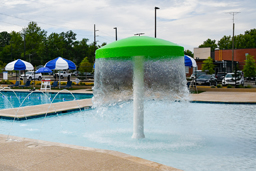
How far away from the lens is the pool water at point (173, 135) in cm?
604

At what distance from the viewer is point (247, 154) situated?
6.42 metres

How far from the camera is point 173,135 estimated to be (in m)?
8.23

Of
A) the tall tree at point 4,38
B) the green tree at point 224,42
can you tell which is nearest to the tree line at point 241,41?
the green tree at point 224,42

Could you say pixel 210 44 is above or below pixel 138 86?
above

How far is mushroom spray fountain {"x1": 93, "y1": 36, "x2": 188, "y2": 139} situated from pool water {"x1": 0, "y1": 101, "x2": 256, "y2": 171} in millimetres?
736

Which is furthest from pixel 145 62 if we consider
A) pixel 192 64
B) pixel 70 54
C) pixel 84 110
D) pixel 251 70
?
pixel 70 54

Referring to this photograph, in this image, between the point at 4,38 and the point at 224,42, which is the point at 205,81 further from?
the point at 4,38

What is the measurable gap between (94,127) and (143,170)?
5506 millimetres

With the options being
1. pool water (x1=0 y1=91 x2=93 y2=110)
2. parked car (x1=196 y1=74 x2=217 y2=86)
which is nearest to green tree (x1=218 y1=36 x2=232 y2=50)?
parked car (x1=196 y1=74 x2=217 y2=86)

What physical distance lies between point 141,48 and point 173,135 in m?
3.17

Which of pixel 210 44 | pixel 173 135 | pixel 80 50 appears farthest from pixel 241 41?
pixel 173 135

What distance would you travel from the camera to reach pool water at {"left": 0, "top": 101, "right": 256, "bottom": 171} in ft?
19.8

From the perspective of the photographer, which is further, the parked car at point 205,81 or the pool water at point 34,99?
the parked car at point 205,81

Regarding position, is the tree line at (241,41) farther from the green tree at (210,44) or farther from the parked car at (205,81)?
the parked car at (205,81)
